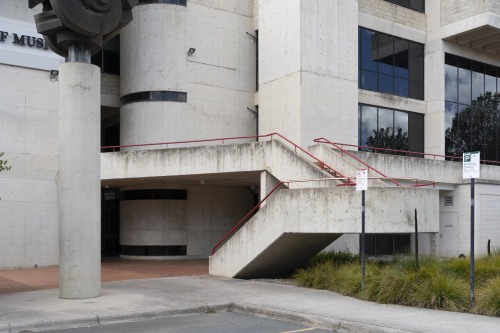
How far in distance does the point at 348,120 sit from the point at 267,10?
6105 mm

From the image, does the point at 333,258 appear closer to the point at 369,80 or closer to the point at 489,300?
the point at 489,300

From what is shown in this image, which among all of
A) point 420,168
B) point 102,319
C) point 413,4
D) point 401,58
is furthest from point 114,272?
point 413,4

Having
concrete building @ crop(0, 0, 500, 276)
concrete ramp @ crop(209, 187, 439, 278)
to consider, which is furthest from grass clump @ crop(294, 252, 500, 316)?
concrete building @ crop(0, 0, 500, 276)

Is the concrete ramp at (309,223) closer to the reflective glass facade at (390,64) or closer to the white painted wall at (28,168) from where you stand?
the white painted wall at (28,168)

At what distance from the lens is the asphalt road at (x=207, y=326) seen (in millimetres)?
10875

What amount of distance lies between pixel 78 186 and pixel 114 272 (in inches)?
292

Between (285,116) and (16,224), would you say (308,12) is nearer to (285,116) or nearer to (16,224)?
(285,116)

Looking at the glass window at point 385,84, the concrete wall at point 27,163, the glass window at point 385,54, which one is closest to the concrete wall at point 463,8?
the glass window at point 385,54

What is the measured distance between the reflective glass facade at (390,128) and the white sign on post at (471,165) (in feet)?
50.7

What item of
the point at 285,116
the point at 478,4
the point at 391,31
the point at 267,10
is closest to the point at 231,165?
the point at 285,116

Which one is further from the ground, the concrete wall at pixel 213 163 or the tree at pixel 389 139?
the tree at pixel 389 139

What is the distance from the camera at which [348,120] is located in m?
25.9

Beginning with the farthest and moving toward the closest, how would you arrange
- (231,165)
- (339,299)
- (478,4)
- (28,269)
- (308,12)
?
(478,4) < (308,12) < (28,269) < (231,165) < (339,299)

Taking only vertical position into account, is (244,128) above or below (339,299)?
above
